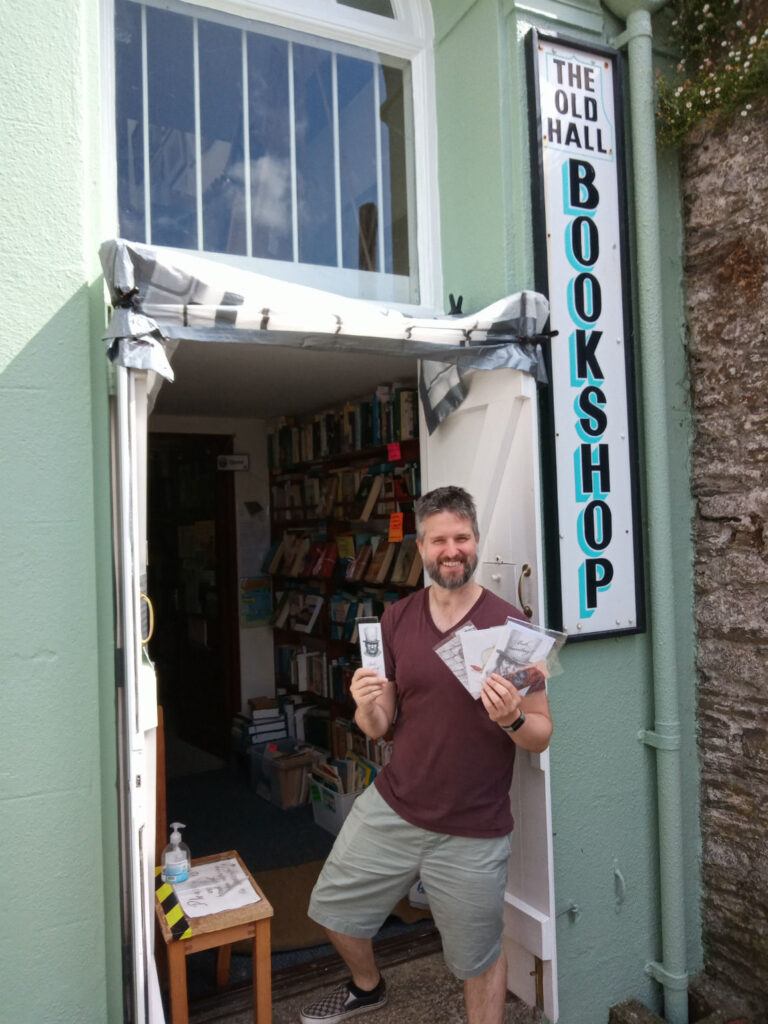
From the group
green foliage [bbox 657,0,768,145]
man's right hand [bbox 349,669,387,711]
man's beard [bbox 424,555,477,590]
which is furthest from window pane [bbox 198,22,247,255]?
green foliage [bbox 657,0,768,145]

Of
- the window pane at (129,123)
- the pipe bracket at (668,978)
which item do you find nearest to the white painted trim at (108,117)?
the window pane at (129,123)

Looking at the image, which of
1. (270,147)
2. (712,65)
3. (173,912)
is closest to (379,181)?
(270,147)

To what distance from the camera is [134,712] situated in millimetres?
2404

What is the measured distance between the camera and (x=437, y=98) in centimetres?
359

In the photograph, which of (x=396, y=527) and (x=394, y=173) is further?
(x=396, y=527)

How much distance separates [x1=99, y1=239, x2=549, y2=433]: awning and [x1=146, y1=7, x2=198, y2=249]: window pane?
1.40 feet

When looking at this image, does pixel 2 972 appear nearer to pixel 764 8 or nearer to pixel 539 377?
pixel 539 377

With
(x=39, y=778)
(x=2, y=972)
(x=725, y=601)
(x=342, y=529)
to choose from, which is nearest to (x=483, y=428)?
(x=725, y=601)

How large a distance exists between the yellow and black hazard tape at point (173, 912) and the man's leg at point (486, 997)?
979mm

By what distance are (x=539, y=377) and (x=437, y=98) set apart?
58.6 inches

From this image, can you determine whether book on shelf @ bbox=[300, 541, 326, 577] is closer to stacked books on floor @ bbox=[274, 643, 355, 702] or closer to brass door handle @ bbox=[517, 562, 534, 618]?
stacked books on floor @ bbox=[274, 643, 355, 702]

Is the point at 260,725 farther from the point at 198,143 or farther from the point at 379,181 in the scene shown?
the point at 198,143

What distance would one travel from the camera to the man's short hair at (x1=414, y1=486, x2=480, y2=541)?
8.91 feet

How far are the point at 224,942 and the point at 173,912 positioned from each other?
201 millimetres
